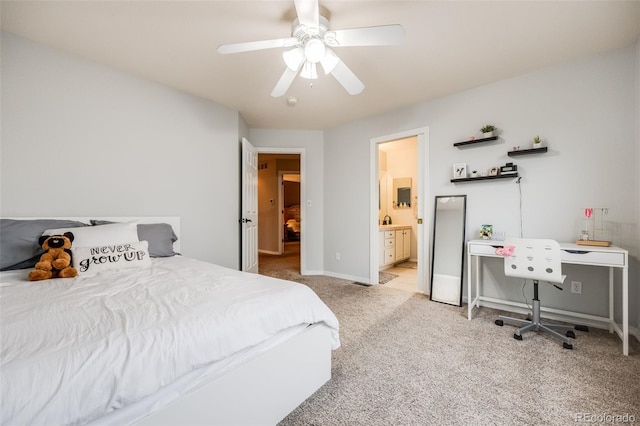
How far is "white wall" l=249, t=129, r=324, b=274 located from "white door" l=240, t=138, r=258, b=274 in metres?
0.76

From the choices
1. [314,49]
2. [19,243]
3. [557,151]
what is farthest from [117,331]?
[557,151]

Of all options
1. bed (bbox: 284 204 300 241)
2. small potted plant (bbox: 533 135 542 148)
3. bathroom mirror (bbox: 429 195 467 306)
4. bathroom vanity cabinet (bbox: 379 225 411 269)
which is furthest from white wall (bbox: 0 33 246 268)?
bed (bbox: 284 204 300 241)

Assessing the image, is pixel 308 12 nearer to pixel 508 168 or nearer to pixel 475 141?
pixel 475 141

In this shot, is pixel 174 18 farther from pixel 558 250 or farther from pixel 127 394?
pixel 558 250

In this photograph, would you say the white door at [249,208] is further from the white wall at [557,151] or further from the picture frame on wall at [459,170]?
the picture frame on wall at [459,170]

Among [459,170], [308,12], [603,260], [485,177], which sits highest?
[308,12]

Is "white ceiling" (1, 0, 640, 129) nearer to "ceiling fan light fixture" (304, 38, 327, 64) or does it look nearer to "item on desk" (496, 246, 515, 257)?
"ceiling fan light fixture" (304, 38, 327, 64)

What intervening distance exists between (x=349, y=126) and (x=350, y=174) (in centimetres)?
74

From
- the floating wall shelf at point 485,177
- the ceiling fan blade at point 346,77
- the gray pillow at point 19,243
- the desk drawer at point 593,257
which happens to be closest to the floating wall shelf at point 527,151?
the floating wall shelf at point 485,177

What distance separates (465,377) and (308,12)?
2.37 metres

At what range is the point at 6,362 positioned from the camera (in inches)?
27.6

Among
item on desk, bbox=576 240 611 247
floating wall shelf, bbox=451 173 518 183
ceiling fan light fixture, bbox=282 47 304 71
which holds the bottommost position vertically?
item on desk, bbox=576 240 611 247

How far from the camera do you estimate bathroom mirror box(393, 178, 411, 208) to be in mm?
5605

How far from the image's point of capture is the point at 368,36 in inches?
64.2
